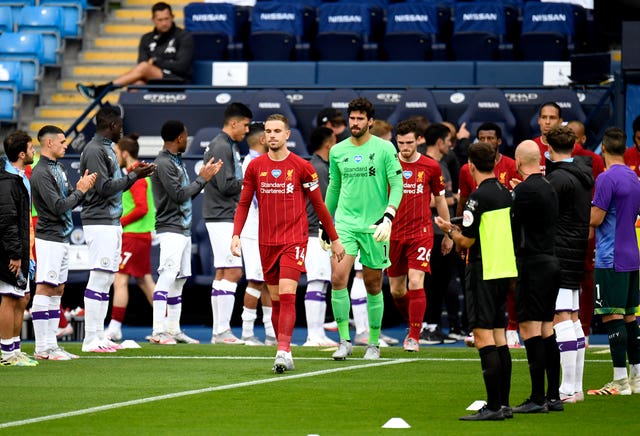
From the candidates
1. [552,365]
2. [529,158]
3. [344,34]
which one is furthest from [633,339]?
[344,34]

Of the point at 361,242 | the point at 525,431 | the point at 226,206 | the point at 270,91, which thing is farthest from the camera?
the point at 270,91

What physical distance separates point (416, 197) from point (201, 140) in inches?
244

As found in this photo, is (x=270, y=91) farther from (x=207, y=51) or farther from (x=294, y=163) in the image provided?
(x=294, y=163)

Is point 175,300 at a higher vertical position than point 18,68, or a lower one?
lower

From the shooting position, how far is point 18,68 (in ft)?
78.1

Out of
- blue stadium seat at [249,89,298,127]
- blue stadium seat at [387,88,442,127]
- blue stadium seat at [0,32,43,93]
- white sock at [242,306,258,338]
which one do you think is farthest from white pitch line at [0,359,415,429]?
blue stadium seat at [0,32,43,93]

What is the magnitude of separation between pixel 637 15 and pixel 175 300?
23.7 feet

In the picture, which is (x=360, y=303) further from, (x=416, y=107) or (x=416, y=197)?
(x=416, y=107)

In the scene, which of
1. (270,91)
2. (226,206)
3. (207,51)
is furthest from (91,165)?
(207,51)

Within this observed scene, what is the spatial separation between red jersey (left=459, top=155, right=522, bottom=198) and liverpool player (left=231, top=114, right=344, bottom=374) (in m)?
2.91

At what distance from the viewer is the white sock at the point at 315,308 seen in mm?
15781

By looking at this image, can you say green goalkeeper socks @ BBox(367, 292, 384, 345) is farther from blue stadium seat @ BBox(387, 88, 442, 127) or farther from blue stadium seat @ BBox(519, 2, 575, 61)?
blue stadium seat @ BBox(519, 2, 575, 61)

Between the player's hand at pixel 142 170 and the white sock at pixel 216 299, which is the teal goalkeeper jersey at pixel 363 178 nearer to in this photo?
the player's hand at pixel 142 170

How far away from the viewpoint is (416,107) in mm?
19719
